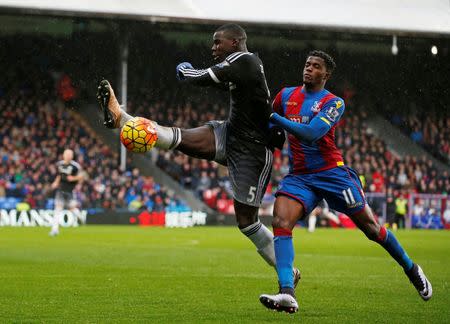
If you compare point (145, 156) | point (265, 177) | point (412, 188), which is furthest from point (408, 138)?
point (265, 177)

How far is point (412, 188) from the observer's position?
3519 centimetres

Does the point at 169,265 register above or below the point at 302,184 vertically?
below

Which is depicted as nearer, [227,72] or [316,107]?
[316,107]

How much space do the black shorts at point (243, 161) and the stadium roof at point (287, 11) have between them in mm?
16526

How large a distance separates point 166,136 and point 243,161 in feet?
2.84

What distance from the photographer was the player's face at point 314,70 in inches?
321

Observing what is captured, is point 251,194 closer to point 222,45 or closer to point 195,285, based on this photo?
point 222,45

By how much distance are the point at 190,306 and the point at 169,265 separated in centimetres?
498

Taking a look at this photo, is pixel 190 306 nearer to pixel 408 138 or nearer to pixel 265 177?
pixel 265 177

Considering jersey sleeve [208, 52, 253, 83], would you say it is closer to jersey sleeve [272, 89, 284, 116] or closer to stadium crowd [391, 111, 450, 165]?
jersey sleeve [272, 89, 284, 116]

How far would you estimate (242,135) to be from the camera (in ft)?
28.8

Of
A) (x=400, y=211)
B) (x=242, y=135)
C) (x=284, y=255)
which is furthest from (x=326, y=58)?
(x=400, y=211)

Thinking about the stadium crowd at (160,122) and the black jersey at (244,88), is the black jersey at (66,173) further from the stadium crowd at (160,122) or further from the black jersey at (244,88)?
the black jersey at (244,88)

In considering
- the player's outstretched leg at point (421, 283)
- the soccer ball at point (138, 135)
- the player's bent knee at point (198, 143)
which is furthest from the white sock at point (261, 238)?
the soccer ball at point (138, 135)
